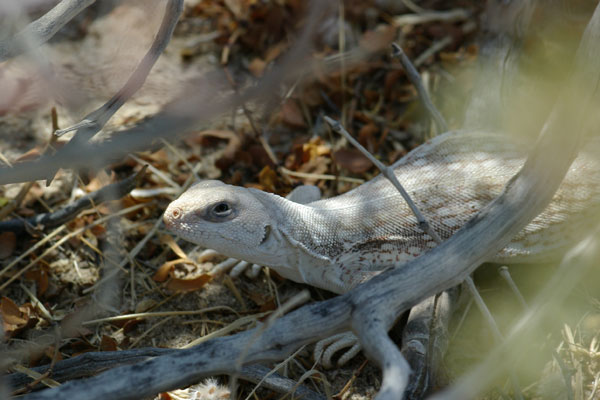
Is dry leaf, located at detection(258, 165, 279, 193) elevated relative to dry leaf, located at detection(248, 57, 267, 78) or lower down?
lower down

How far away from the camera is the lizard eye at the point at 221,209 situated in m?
2.91

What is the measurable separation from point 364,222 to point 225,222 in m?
0.77

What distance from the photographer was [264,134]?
167 inches

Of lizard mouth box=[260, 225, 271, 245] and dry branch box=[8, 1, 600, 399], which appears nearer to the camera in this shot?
dry branch box=[8, 1, 600, 399]

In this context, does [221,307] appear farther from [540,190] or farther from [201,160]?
[540,190]

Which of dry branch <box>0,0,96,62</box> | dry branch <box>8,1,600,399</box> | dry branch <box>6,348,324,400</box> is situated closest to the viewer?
dry branch <box>8,1,600,399</box>

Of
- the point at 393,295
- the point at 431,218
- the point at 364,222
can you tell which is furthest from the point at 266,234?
the point at 393,295

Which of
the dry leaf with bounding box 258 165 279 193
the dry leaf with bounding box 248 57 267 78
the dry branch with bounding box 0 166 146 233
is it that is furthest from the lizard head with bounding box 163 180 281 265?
the dry leaf with bounding box 248 57 267 78

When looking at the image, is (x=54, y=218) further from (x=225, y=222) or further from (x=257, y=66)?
(x=257, y=66)

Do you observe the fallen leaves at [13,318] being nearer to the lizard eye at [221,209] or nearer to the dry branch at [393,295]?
the lizard eye at [221,209]

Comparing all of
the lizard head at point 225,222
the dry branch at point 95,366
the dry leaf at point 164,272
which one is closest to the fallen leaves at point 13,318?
the dry branch at point 95,366

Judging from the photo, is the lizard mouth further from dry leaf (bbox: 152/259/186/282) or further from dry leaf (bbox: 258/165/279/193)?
dry leaf (bbox: 258/165/279/193)

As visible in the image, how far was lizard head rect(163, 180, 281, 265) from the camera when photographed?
288cm

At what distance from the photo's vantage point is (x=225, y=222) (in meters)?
2.92
